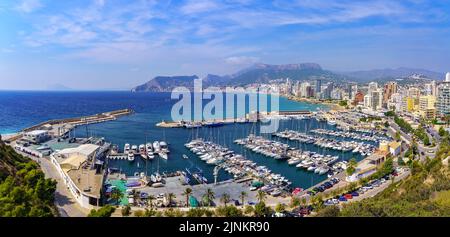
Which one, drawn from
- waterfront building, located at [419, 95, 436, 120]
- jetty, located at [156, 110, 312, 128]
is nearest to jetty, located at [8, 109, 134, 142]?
jetty, located at [156, 110, 312, 128]

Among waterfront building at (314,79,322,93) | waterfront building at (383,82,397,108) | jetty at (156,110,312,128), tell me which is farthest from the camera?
waterfront building at (314,79,322,93)

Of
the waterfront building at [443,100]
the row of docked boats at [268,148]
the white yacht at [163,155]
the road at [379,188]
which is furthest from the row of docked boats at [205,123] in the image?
the road at [379,188]

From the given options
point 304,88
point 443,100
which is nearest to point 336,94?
point 304,88

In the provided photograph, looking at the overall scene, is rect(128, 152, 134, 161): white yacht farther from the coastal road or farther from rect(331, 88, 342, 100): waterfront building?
rect(331, 88, 342, 100): waterfront building

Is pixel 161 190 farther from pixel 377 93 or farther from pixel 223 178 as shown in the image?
pixel 377 93
